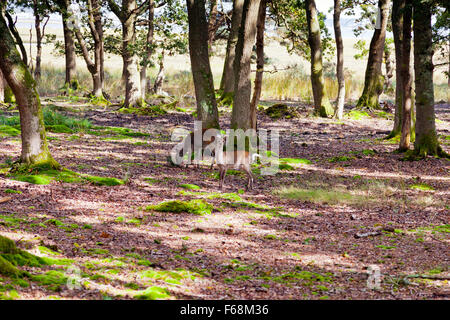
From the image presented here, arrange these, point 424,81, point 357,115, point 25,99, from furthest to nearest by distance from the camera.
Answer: point 357,115, point 424,81, point 25,99

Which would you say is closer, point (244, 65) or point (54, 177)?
point (54, 177)

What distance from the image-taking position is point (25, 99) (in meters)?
9.16

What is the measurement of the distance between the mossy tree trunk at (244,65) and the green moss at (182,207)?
15.2 ft

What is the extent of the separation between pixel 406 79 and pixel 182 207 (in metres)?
7.68

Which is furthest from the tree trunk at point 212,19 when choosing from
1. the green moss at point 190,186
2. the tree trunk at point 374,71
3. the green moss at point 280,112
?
the green moss at point 190,186

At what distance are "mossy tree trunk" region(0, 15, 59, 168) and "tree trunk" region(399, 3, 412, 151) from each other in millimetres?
8542

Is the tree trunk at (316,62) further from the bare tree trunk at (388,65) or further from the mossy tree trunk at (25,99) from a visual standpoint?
the mossy tree trunk at (25,99)

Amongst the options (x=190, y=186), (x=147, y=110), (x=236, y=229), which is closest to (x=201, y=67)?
(x=190, y=186)

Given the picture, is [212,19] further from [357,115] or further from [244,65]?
[244,65]

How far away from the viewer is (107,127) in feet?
57.5

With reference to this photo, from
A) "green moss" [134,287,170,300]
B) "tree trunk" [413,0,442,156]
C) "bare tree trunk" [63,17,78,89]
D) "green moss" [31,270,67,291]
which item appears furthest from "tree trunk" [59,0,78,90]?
"green moss" [134,287,170,300]

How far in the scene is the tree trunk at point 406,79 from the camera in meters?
12.8
